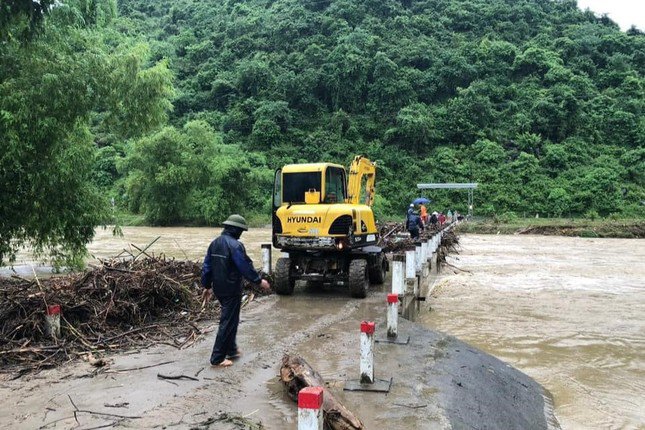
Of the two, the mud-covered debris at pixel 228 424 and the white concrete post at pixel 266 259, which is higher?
the white concrete post at pixel 266 259

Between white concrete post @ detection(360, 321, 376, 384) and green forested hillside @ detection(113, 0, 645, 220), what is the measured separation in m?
37.3

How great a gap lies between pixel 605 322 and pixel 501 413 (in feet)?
21.9

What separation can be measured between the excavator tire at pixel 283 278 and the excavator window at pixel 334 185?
1611mm

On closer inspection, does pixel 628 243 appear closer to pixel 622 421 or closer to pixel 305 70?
pixel 622 421

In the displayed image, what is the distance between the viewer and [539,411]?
630cm

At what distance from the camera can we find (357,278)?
10.3 m

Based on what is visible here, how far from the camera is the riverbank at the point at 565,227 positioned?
111 ft

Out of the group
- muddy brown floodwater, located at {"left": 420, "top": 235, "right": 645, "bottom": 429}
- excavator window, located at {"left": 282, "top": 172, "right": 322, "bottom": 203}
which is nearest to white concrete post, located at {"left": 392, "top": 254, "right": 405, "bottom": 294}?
muddy brown floodwater, located at {"left": 420, "top": 235, "right": 645, "bottom": 429}

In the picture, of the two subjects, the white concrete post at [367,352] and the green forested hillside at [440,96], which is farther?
the green forested hillside at [440,96]

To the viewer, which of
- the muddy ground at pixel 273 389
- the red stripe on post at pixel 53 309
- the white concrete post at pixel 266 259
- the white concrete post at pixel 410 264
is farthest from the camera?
the white concrete post at pixel 266 259

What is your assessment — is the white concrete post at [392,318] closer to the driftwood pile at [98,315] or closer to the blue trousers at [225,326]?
the blue trousers at [225,326]

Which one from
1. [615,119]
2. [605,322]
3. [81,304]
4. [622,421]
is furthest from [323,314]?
[615,119]

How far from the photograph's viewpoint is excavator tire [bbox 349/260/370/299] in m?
10.3

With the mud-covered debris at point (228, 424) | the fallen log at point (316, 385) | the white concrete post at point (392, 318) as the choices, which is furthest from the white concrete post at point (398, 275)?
the mud-covered debris at point (228, 424)
